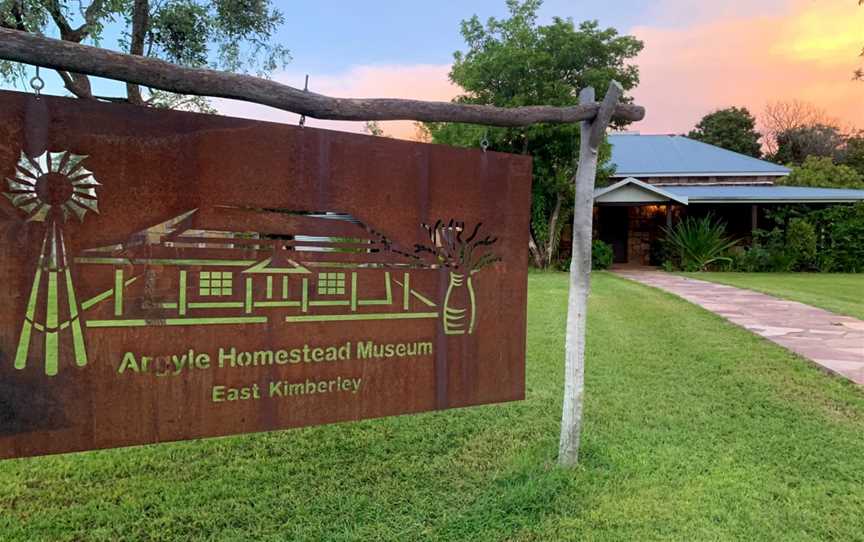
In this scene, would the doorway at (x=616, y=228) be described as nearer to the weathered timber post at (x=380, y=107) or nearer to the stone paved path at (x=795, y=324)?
the stone paved path at (x=795, y=324)

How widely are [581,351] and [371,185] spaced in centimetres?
143

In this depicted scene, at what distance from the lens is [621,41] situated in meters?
15.6

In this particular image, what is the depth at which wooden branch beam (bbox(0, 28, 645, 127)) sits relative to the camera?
184cm

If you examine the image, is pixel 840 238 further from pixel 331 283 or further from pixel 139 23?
pixel 331 283

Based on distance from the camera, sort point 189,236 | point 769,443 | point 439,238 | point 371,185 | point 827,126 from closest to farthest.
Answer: point 189,236, point 371,185, point 439,238, point 769,443, point 827,126

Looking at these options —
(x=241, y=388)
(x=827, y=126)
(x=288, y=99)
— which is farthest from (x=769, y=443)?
(x=827, y=126)

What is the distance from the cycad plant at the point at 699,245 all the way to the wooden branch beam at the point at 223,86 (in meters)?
15.2

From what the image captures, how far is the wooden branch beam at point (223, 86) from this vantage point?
1.84 meters

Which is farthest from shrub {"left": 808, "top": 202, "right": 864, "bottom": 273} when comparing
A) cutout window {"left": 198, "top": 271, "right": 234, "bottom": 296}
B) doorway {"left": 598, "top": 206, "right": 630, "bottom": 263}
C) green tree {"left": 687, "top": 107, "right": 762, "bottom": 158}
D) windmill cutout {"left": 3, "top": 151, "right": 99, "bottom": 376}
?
green tree {"left": 687, "top": 107, "right": 762, "bottom": 158}

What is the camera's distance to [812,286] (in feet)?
40.0

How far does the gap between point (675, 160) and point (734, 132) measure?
19.9 m

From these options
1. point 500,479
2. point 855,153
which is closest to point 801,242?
point 500,479

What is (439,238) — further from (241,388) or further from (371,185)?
(241,388)

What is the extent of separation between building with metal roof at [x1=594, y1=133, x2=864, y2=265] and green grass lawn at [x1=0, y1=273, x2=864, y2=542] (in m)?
12.5
